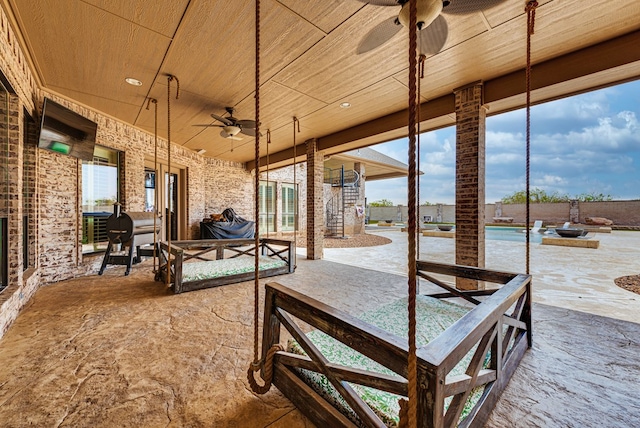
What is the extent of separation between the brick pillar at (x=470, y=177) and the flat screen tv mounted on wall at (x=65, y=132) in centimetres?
570

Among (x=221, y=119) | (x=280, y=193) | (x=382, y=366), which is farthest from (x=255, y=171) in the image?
(x=280, y=193)

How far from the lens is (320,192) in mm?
6180

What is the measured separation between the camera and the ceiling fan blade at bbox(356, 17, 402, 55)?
198 centimetres

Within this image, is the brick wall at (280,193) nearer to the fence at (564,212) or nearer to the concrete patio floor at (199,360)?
the concrete patio floor at (199,360)

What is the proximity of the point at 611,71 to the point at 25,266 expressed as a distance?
7.45 metres

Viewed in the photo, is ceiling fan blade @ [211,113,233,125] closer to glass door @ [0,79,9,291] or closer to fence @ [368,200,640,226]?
glass door @ [0,79,9,291]

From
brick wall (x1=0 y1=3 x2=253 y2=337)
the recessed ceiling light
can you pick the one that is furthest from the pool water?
brick wall (x1=0 y1=3 x2=253 y2=337)

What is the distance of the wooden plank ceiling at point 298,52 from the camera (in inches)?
86.3

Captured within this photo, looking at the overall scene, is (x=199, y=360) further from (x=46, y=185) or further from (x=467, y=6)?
(x=46, y=185)

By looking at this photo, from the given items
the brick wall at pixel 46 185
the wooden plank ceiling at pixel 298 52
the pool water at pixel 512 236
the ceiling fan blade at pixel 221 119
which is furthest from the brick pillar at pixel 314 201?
the pool water at pixel 512 236

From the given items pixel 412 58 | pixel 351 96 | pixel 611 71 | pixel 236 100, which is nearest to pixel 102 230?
pixel 236 100

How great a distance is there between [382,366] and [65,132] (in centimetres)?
520

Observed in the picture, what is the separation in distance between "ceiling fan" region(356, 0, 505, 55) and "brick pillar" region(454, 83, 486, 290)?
4.87 feet

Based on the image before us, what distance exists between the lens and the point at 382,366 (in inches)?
55.6
